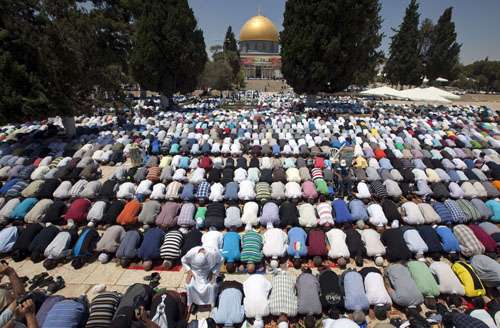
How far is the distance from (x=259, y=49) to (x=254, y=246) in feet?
250

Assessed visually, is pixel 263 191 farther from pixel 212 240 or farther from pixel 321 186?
pixel 212 240

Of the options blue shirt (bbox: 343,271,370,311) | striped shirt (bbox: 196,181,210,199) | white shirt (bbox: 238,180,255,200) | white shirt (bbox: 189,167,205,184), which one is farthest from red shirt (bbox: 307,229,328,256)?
white shirt (bbox: 189,167,205,184)

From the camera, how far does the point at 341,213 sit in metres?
8.80

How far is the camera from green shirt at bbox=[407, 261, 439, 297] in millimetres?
5980

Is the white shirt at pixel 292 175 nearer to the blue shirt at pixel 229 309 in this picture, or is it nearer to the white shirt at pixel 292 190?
the white shirt at pixel 292 190

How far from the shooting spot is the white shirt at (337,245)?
719 cm

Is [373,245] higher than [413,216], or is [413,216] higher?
[413,216]

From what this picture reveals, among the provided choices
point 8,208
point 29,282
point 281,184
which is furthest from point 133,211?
point 281,184

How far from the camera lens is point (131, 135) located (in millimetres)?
17031

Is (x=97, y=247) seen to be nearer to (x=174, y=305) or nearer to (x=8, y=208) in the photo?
(x=174, y=305)

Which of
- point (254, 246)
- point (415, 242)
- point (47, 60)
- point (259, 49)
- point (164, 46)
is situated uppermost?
point (259, 49)

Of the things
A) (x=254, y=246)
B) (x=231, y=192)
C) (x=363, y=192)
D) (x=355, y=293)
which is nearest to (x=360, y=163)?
(x=363, y=192)

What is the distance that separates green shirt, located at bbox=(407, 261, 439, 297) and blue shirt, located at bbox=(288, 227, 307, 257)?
2421mm

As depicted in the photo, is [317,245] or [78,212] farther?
[78,212]
